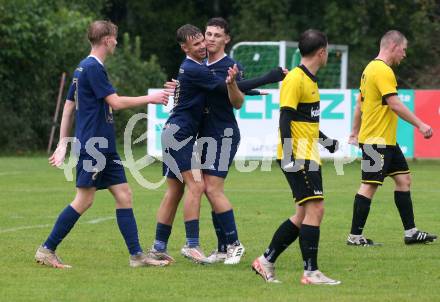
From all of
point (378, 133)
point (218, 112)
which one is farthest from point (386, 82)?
point (218, 112)

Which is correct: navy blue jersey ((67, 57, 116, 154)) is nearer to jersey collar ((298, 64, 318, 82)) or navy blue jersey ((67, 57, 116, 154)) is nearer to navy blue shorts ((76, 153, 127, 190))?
navy blue shorts ((76, 153, 127, 190))

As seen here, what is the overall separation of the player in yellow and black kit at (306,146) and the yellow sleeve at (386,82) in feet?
7.40

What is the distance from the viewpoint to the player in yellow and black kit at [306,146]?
8516 millimetres

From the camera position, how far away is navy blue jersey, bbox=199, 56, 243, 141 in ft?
32.1

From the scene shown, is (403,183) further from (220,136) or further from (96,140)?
(96,140)

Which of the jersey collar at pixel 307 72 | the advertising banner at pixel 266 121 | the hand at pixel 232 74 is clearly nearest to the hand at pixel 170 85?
the hand at pixel 232 74

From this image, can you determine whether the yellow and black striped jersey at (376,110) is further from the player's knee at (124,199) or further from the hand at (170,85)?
the player's knee at (124,199)

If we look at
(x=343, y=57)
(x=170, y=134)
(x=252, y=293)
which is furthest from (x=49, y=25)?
(x=252, y=293)

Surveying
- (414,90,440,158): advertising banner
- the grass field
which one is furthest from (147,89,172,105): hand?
(414,90,440,158): advertising banner

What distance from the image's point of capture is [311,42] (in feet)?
28.2

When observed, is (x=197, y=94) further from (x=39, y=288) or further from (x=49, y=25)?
(x=49, y=25)

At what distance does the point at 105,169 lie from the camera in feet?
30.9

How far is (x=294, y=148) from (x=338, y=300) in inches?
52.9

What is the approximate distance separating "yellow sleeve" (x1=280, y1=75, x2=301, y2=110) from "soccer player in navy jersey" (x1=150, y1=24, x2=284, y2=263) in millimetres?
999
